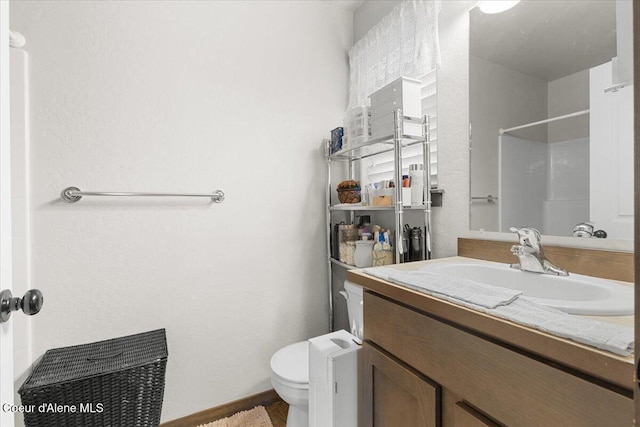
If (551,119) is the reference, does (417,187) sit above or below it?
below

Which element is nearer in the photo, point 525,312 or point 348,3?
point 525,312

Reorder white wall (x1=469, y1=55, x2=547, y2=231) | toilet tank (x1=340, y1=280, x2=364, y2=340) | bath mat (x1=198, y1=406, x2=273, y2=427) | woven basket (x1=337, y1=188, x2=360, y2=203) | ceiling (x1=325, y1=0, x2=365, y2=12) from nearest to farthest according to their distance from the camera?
white wall (x1=469, y1=55, x2=547, y2=231), toilet tank (x1=340, y1=280, x2=364, y2=340), bath mat (x1=198, y1=406, x2=273, y2=427), woven basket (x1=337, y1=188, x2=360, y2=203), ceiling (x1=325, y1=0, x2=365, y2=12)

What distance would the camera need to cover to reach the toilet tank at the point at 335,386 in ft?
2.84

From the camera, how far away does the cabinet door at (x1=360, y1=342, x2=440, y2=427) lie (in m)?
0.64

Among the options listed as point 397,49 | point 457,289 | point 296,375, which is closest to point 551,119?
point 457,289

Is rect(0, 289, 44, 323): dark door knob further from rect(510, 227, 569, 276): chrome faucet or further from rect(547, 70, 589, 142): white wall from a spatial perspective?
rect(547, 70, 589, 142): white wall

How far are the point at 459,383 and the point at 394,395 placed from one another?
0.23 m

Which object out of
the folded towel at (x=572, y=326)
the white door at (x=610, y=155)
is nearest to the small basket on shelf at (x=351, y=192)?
the white door at (x=610, y=155)

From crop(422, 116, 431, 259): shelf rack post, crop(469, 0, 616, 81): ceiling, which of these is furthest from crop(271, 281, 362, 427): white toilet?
crop(469, 0, 616, 81): ceiling

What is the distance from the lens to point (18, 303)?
0.52m

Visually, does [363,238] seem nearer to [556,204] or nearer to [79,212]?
[556,204]

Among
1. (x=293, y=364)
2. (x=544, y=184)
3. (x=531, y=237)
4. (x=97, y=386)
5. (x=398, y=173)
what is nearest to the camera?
(x=531, y=237)

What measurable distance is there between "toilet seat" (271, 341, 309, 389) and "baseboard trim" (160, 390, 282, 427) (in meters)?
0.41

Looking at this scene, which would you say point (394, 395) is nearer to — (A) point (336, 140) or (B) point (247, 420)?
(B) point (247, 420)
